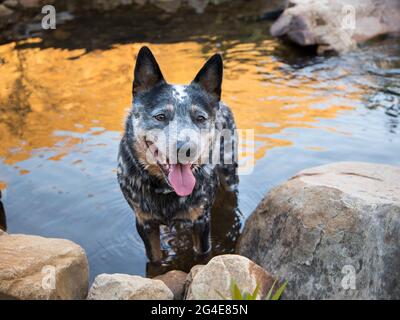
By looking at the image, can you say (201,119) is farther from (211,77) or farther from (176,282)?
(176,282)

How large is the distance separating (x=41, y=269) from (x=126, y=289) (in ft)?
1.86

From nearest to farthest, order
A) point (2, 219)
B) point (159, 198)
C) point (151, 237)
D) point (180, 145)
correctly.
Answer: point (180, 145) < point (159, 198) < point (151, 237) < point (2, 219)

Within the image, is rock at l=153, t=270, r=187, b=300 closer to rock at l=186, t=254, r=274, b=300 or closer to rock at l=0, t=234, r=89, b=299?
rock at l=186, t=254, r=274, b=300

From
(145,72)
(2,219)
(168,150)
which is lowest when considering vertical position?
(2,219)

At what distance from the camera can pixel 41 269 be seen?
10.3 feet

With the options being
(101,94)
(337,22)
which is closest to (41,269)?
(101,94)

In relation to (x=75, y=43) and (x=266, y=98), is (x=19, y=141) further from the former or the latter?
(x=75, y=43)

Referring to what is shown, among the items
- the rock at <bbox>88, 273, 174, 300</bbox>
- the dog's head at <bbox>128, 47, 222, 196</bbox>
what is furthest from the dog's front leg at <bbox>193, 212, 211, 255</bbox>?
the rock at <bbox>88, 273, 174, 300</bbox>

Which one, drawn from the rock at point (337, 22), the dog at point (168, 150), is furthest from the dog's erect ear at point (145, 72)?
the rock at point (337, 22)

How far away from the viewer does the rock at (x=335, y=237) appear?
10.7ft

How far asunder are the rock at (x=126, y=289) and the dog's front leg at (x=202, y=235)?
111 cm

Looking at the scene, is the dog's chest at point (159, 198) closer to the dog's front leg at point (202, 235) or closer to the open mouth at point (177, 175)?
the dog's front leg at point (202, 235)
